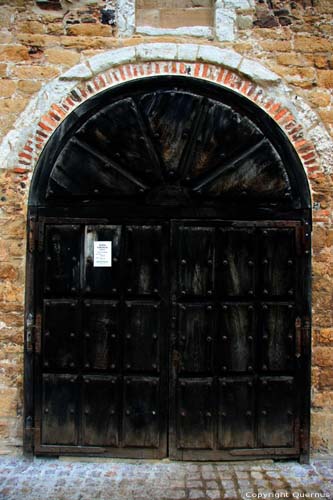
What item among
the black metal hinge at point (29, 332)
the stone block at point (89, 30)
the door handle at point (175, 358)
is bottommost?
the door handle at point (175, 358)

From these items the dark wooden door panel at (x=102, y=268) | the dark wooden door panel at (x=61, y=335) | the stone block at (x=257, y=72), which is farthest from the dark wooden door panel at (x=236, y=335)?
the stone block at (x=257, y=72)

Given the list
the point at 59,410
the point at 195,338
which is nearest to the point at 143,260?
the point at 195,338

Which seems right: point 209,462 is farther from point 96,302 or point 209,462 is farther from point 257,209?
point 257,209

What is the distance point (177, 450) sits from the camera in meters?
3.71

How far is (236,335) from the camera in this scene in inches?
147

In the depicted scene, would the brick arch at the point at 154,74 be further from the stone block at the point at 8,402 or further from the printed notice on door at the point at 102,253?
the stone block at the point at 8,402

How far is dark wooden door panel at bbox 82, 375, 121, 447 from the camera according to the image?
371 cm

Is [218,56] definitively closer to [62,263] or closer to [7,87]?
[7,87]

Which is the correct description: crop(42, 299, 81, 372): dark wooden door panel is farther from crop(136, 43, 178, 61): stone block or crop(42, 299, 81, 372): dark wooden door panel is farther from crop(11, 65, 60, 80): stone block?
crop(136, 43, 178, 61): stone block

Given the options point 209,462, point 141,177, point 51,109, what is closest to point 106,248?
point 141,177

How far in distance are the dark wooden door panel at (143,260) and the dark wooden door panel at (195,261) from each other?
188 millimetres

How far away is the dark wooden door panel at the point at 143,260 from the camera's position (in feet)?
12.2

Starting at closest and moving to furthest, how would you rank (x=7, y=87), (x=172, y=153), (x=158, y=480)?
(x=158, y=480), (x=172, y=153), (x=7, y=87)

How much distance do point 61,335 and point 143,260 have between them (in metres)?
0.98
